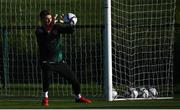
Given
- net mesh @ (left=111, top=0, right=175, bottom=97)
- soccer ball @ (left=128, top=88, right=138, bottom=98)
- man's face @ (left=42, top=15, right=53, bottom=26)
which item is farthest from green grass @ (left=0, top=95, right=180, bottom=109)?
man's face @ (left=42, top=15, right=53, bottom=26)

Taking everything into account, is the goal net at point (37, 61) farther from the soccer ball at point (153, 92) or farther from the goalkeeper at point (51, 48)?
the goalkeeper at point (51, 48)

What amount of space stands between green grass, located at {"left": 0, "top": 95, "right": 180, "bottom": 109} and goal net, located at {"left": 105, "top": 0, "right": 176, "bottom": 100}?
1.67 ft

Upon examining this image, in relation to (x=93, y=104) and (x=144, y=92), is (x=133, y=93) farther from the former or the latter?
(x=93, y=104)

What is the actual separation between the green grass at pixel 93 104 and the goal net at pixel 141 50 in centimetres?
51

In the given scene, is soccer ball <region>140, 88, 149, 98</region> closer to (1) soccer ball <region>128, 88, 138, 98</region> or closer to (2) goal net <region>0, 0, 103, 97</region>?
(1) soccer ball <region>128, 88, 138, 98</region>

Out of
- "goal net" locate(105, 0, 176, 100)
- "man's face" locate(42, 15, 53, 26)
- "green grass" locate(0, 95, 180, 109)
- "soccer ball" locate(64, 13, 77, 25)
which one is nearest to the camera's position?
"green grass" locate(0, 95, 180, 109)

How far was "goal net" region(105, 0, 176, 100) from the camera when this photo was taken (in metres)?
16.2

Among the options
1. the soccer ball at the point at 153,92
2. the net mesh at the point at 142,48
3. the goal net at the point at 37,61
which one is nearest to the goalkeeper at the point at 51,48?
the net mesh at the point at 142,48

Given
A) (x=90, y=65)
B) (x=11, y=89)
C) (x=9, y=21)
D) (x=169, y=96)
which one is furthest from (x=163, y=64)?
(x=9, y=21)

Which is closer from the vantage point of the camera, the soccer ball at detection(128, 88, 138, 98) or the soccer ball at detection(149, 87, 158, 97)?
the soccer ball at detection(128, 88, 138, 98)

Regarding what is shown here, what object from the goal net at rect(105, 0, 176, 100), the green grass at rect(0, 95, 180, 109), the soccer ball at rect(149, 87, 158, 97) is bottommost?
the green grass at rect(0, 95, 180, 109)

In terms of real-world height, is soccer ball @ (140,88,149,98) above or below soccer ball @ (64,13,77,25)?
below

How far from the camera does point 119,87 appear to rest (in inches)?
626

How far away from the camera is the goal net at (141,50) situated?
16.2m
